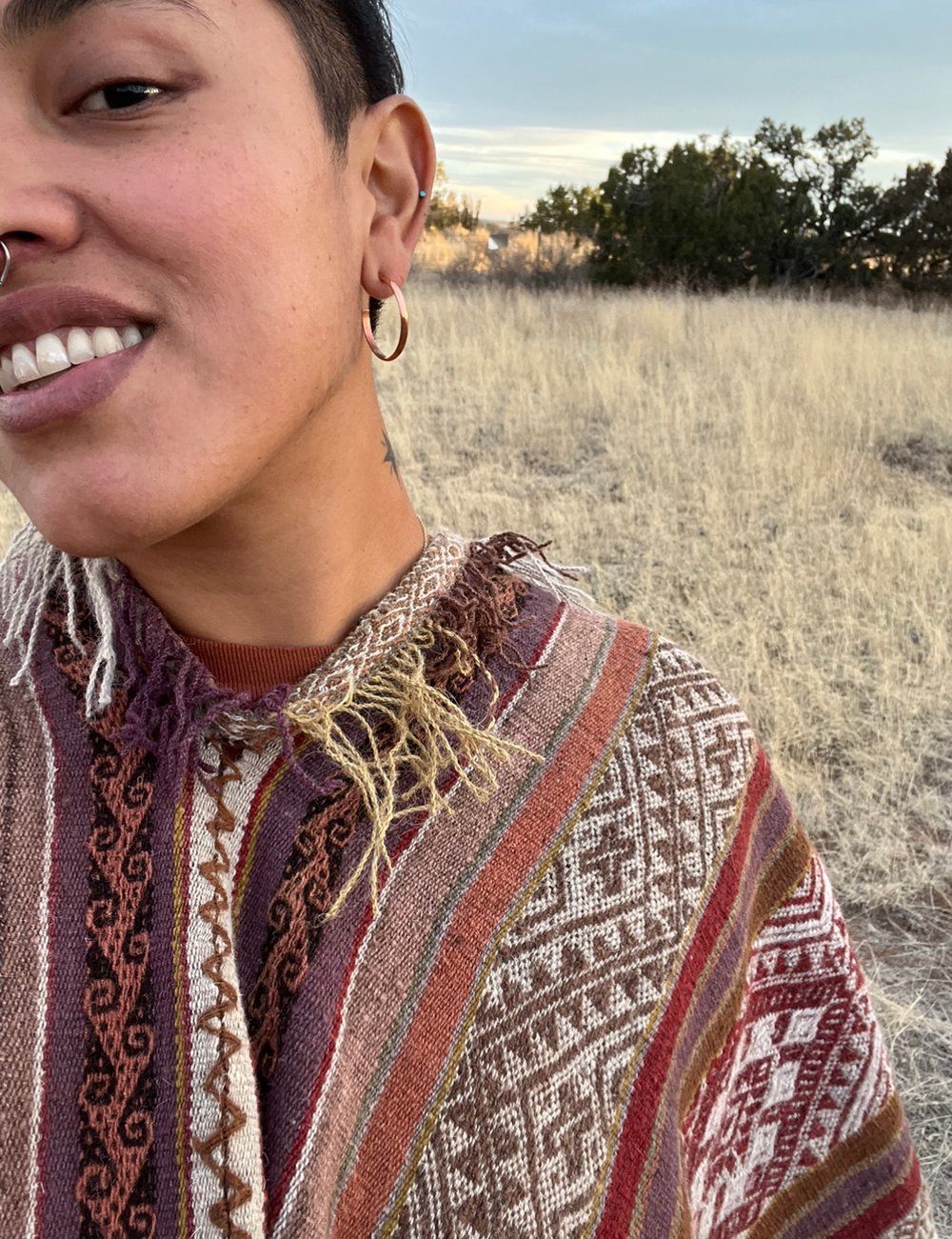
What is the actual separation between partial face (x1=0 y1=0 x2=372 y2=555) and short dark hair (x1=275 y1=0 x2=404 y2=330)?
0.05m

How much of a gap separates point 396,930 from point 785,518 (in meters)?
4.34

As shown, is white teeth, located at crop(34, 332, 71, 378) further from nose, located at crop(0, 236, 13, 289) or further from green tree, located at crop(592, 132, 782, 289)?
green tree, located at crop(592, 132, 782, 289)

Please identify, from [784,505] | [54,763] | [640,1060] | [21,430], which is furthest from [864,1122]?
[784,505]

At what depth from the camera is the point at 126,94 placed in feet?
2.70

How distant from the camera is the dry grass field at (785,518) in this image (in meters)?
2.71

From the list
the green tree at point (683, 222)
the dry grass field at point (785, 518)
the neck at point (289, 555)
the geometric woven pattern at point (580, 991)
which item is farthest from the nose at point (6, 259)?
the green tree at point (683, 222)

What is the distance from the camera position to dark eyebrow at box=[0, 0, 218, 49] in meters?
0.79

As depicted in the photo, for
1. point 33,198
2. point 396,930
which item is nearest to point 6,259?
point 33,198

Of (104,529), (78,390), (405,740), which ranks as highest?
(78,390)

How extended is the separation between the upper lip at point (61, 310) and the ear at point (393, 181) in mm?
297

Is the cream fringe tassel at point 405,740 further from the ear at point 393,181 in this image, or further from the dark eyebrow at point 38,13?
the dark eyebrow at point 38,13

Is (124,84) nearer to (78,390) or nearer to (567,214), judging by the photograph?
(78,390)

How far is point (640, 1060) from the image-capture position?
1078 mm

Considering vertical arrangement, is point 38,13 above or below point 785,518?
above
